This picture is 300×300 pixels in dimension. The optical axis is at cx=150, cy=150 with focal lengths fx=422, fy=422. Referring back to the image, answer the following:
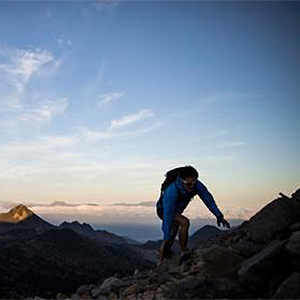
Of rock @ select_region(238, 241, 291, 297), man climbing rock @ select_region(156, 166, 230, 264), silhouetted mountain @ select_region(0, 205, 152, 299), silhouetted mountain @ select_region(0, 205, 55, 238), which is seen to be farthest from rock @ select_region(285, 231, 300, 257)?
silhouetted mountain @ select_region(0, 205, 55, 238)

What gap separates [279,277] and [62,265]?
34838mm

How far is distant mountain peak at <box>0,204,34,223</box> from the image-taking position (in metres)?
76.4

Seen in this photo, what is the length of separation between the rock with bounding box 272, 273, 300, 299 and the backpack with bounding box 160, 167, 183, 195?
325 cm

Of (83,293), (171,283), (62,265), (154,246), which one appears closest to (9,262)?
(62,265)

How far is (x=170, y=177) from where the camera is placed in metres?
8.59

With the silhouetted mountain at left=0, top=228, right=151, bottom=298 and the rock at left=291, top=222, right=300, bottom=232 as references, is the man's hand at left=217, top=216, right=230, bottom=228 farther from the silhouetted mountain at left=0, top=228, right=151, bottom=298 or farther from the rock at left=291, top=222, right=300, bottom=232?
the silhouetted mountain at left=0, top=228, right=151, bottom=298

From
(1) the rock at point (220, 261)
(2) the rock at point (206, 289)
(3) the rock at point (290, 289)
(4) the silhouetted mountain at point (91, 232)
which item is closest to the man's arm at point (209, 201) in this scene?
(1) the rock at point (220, 261)

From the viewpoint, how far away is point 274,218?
8.01 metres

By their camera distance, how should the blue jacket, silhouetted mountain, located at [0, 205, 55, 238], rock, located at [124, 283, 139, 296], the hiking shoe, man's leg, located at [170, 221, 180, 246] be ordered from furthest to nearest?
silhouetted mountain, located at [0, 205, 55, 238], man's leg, located at [170, 221, 180, 246], the blue jacket, the hiking shoe, rock, located at [124, 283, 139, 296]

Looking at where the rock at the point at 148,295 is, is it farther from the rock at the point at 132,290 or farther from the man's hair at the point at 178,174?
the man's hair at the point at 178,174

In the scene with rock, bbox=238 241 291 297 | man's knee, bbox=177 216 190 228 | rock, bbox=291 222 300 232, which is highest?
man's knee, bbox=177 216 190 228

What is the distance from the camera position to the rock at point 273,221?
7906 mm

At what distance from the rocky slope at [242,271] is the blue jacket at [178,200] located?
73cm

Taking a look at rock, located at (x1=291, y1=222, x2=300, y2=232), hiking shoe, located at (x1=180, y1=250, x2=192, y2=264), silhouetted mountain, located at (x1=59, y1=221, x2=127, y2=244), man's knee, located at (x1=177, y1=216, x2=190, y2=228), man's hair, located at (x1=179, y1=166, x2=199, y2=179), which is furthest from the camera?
silhouetted mountain, located at (x1=59, y1=221, x2=127, y2=244)
